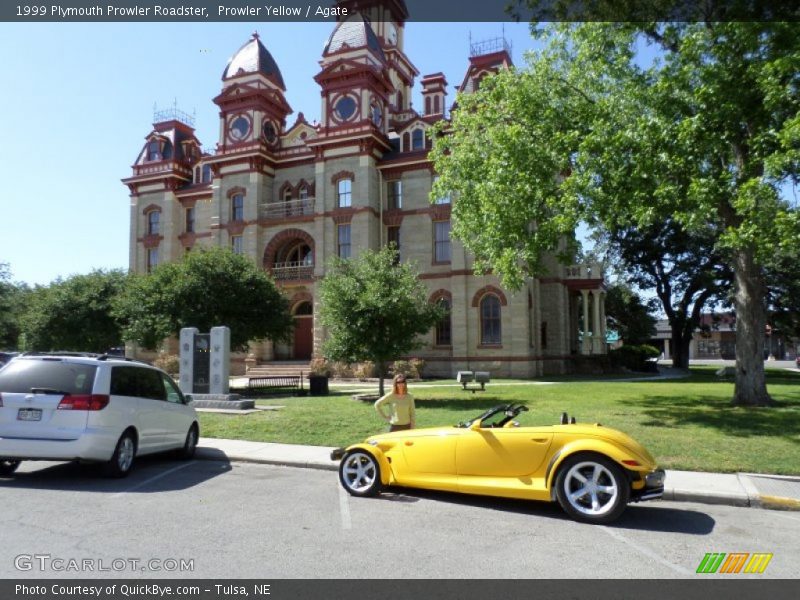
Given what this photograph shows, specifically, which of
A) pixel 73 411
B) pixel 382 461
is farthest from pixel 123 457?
pixel 382 461

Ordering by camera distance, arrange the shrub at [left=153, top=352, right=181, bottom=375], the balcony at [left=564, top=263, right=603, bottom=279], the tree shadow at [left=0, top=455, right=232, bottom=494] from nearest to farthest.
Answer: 1. the tree shadow at [left=0, top=455, right=232, bottom=494]
2. the shrub at [left=153, top=352, right=181, bottom=375]
3. the balcony at [left=564, top=263, right=603, bottom=279]

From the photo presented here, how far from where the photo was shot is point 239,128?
37688 millimetres

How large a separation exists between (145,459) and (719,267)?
124ft

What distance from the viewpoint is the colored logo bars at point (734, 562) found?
4.90m

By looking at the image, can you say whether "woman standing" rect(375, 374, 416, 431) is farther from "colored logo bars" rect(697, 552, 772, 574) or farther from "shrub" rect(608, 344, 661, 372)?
"shrub" rect(608, 344, 661, 372)

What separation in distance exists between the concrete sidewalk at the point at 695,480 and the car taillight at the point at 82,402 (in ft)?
9.45

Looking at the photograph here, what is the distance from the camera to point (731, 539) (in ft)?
19.0

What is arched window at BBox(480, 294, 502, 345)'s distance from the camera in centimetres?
3194

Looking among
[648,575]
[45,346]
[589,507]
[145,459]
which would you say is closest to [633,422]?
[589,507]

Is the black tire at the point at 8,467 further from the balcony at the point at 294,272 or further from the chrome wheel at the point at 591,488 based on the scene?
the balcony at the point at 294,272

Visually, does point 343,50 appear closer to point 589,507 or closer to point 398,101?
point 398,101

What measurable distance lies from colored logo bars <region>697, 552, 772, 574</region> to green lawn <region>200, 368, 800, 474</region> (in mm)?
3862

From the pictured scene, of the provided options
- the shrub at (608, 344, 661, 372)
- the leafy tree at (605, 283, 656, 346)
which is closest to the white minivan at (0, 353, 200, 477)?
the shrub at (608, 344, 661, 372)

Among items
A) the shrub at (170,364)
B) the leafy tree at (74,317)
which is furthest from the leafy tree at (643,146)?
the leafy tree at (74,317)
